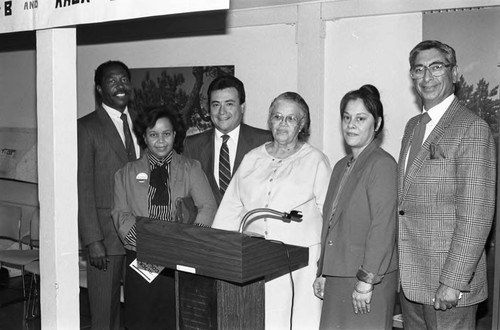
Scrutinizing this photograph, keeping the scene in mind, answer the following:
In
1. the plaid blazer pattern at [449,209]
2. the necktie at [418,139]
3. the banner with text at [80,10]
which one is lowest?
the plaid blazer pattern at [449,209]

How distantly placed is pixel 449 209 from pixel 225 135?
70.6 inches

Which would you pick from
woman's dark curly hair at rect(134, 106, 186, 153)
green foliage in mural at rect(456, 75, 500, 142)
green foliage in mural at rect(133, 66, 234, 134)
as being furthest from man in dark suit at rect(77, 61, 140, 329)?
green foliage in mural at rect(456, 75, 500, 142)

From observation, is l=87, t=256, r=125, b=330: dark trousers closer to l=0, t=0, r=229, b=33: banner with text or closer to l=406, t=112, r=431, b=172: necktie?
l=0, t=0, r=229, b=33: banner with text

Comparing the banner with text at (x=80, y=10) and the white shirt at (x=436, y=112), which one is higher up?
the banner with text at (x=80, y=10)

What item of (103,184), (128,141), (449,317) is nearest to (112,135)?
(128,141)

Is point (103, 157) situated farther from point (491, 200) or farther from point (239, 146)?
point (491, 200)

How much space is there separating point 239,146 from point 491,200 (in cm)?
188

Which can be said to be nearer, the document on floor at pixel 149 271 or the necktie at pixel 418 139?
the necktie at pixel 418 139

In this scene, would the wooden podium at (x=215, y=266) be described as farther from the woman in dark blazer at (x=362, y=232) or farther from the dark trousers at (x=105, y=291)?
the dark trousers at (x=105, y=291)

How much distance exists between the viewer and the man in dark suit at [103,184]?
475 centimetres

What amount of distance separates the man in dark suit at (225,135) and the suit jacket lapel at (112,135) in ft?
1.84

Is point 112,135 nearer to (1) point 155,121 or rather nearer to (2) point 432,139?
(1) point 155,121

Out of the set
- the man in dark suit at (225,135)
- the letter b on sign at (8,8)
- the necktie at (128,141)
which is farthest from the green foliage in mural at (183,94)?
the letter b on sign at (8,8)

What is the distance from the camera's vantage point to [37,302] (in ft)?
21.9
